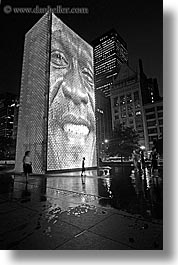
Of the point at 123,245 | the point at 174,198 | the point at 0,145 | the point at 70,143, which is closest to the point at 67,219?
the point at 123,245

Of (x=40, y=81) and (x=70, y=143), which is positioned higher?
(x=40, y=81)

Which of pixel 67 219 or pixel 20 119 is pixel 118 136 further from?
pixel 67 219

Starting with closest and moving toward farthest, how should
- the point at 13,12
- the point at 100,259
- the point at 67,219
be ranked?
the point at 100,259
the point at 67,219
the point at 13,12

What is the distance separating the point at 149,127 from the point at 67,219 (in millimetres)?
53832

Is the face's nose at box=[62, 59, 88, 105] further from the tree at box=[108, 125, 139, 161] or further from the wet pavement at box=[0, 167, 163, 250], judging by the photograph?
the tree at box=[108, 125, 139, 161]

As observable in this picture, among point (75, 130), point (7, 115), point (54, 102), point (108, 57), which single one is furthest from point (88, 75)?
point (108, 57)

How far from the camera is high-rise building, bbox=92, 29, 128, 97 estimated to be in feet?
377

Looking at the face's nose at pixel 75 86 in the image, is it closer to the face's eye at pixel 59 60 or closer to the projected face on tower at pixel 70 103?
the projected face on tower at pixel 70 103

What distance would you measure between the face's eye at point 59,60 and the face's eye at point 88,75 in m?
1.99

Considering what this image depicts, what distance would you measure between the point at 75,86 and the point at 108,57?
125 metres

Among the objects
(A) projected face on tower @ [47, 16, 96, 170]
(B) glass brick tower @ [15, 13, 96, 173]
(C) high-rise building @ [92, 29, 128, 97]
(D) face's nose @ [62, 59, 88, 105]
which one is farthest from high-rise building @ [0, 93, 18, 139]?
(D) face's nose @ [62, 59, 88, 105]

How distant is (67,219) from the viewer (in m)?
2.38

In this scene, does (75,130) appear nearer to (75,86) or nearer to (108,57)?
(75,86)

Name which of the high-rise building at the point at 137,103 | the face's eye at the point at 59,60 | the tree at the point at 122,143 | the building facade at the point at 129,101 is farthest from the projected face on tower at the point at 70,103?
the building facade at the point at 129,101
